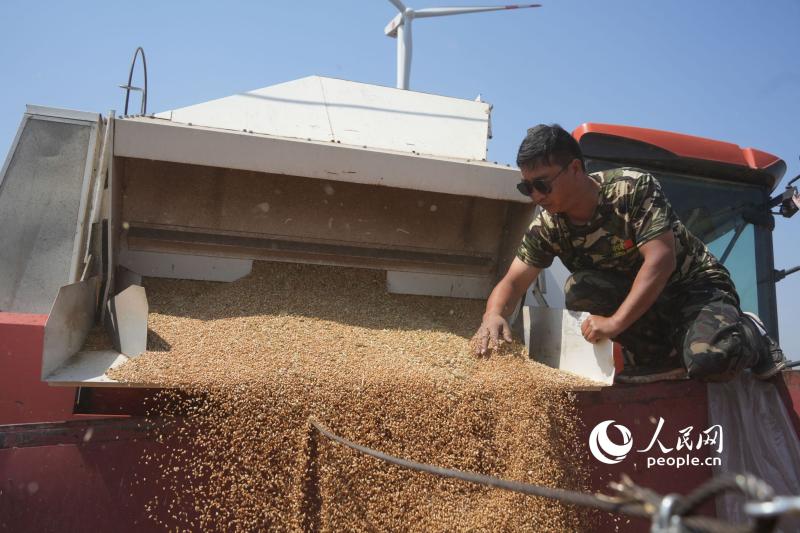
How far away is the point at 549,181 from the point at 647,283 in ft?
1.84

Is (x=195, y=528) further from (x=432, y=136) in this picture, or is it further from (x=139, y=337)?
(x=432, y=136)

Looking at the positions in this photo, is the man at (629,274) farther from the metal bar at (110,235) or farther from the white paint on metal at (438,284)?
the metal bar at (110,235)

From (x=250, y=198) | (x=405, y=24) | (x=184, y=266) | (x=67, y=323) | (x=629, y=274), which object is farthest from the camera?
(x=405, y=24)

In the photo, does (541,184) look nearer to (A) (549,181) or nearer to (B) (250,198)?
(A) (549,181)

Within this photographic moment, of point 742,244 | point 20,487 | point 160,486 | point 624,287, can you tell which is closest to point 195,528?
point 160,486

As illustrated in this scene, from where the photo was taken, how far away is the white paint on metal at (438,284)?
336cm

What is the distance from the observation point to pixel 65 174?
2.67 metres

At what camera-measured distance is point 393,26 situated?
814 cm

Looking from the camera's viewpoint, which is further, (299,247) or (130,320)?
(299,247)

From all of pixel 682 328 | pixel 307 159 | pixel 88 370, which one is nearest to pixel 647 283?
pixel 682 328

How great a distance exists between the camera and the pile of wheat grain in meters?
1.91

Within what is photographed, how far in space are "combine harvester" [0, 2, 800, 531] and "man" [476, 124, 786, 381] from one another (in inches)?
8.6

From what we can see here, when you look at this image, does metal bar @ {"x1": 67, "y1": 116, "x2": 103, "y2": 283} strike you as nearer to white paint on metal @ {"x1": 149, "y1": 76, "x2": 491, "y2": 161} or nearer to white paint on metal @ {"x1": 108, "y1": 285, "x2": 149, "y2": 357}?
white paint on metal @ {"x1": 108, "y1": 285, "x2": 149, "y2": 357}

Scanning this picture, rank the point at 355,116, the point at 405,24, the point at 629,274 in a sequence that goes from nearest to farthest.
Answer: the point at 629,274, the point at 355,116, the point at 405,24
